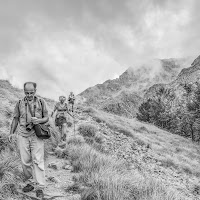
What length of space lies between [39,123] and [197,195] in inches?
278

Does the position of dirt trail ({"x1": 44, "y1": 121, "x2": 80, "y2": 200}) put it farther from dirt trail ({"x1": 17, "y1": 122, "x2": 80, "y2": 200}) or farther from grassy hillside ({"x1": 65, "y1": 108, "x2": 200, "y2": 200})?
grassy hillside ({"x1": 65, "y1": 108, "x2": 200, "y2": 200})

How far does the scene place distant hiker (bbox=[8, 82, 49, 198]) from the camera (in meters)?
4.23

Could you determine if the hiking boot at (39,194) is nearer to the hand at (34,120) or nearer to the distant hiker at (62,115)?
the hand at (34,120)

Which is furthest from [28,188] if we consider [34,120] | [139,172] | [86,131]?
[86,131]

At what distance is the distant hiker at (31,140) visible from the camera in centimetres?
423

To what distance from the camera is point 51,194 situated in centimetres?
455

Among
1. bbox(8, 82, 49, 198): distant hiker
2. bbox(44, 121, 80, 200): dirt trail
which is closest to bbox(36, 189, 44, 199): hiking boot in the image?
bbox(8, 82, 49, 198): distant hiker

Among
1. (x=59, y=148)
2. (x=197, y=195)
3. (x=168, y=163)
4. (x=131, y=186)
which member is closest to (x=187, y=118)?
(x=168, y=163)

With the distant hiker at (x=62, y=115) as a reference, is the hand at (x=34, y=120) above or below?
below

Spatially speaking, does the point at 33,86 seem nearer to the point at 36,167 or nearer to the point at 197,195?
the point at 36,167

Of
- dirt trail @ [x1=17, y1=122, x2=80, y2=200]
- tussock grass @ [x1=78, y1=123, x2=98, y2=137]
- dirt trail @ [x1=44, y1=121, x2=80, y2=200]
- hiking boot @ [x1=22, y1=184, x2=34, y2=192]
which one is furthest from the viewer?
tussock grass @ [x1=78, y1=123, x2=98, y2=137]

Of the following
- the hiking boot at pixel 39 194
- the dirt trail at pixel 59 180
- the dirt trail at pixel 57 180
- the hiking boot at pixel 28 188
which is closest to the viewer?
the hiking boot at pixel 39 194

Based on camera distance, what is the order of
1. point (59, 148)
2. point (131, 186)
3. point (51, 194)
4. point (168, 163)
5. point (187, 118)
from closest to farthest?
1. point (51, 194)
2. point (131, 186)
3. point (59, 148)
4. point (168, 163)
5. point (187, 118)

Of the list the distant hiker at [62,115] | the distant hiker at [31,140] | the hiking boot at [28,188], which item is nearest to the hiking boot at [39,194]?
the distant hiker at [31,140]
